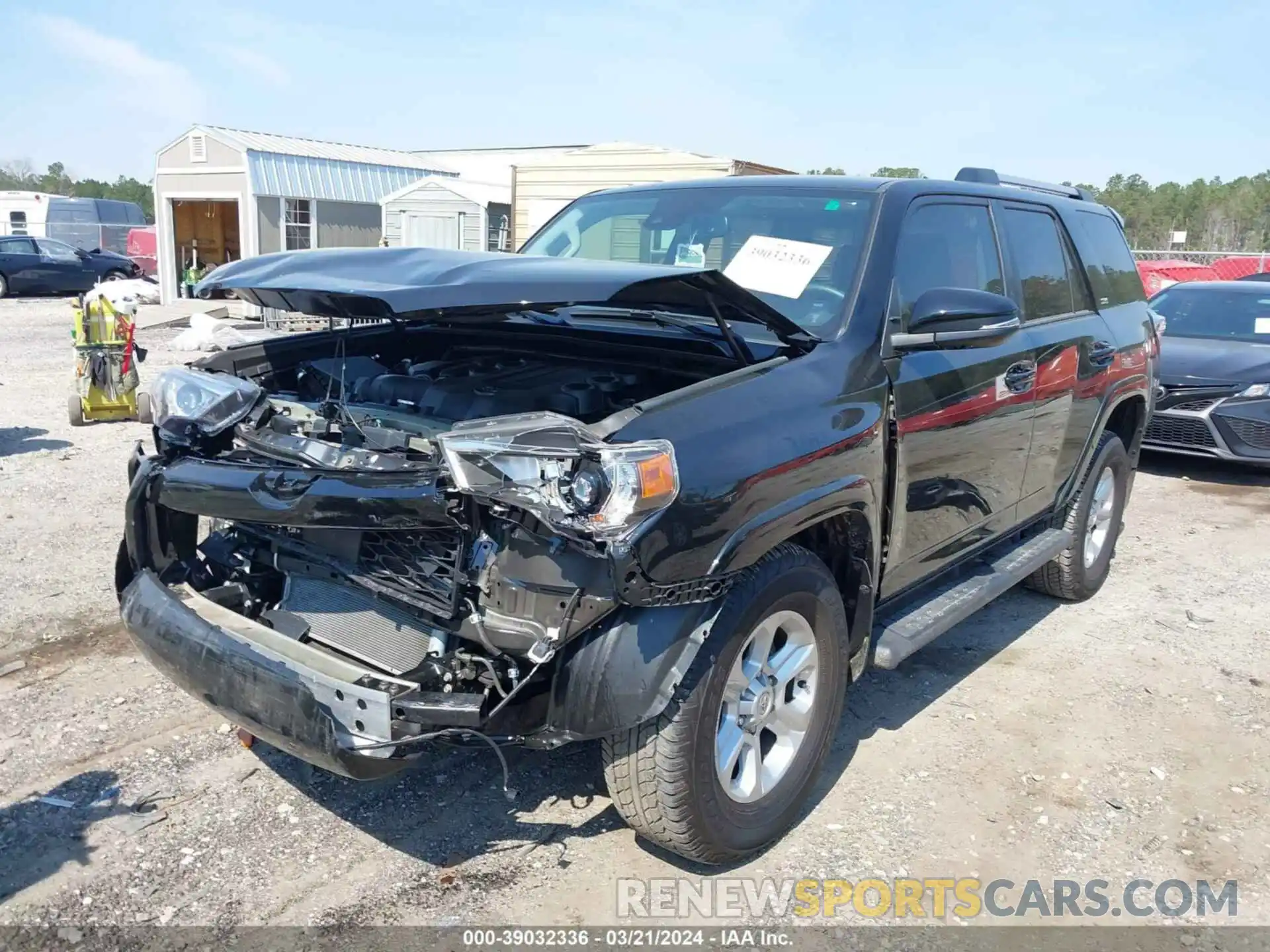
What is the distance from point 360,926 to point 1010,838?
2078mm

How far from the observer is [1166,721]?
4.19m

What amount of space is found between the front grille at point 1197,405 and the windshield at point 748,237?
629 cm

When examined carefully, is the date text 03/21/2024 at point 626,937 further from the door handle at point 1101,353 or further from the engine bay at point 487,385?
the door handle at point 1101,353

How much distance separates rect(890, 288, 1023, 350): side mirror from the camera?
3.26 metres

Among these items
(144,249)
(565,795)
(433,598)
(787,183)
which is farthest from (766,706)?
(144,249)

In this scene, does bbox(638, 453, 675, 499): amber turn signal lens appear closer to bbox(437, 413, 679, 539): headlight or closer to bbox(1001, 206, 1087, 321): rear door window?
bbox(437, 413, 679, 539): headlight

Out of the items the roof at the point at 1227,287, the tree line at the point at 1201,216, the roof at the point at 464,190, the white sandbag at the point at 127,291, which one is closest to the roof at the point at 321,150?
the roof at the point at 464,190

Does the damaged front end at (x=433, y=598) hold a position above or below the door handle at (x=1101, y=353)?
below

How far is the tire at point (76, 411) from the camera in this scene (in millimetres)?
8812

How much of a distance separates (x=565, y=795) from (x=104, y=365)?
7364mm

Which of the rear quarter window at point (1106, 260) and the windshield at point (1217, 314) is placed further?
the windshield at point (1217, 314)

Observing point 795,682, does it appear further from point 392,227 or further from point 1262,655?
point 392,227

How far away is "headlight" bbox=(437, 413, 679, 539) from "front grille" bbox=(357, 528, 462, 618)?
22 centimetres

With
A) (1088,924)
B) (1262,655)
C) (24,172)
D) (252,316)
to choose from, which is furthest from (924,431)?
(24,172)
